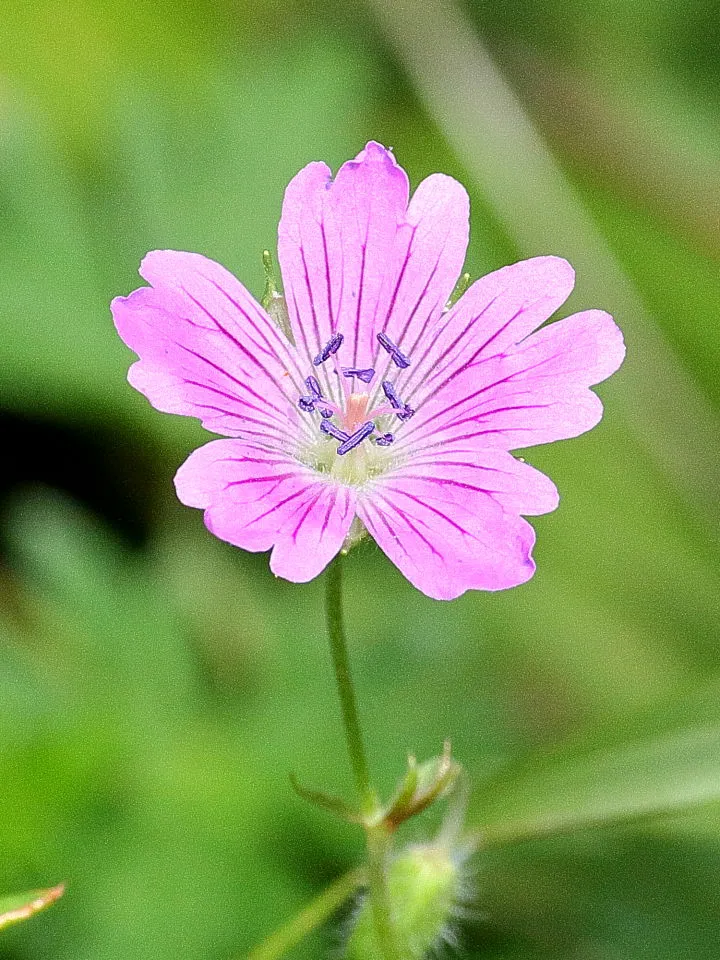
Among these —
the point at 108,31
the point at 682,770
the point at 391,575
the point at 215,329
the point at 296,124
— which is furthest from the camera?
the point at 108,31

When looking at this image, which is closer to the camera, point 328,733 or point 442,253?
point 442,253

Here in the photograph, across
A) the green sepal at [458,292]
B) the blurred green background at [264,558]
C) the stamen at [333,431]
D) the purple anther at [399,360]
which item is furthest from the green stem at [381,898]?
the green sepal at [458,292]

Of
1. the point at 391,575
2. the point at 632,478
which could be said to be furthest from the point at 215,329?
the point at 632,478

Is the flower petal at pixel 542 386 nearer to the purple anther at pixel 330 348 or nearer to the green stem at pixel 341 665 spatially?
the purple anther at pixel 330 348

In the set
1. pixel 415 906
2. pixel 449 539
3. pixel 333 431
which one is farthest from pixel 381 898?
pixel 333 431

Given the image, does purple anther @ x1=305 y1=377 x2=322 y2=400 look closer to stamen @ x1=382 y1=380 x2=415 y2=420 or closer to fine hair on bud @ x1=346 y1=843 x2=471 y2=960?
stamen @ x1=382 y1=380 x2=415 y2=420

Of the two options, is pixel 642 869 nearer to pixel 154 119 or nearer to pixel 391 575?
pixel 391 575

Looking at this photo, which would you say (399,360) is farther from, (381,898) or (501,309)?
(381,898)

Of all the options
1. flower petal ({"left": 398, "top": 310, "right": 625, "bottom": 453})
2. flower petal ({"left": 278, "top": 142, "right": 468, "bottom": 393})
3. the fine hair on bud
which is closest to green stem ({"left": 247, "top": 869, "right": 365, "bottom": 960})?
the fine hair on bud
